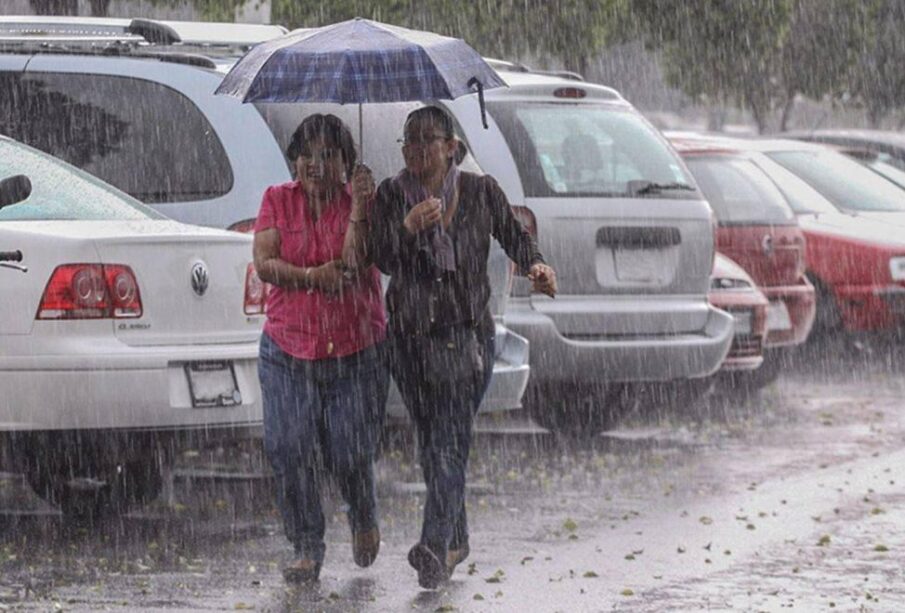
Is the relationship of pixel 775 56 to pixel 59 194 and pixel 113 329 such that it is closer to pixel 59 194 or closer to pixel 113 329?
pixel 59 194

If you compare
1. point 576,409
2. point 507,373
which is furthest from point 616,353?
point 507,373

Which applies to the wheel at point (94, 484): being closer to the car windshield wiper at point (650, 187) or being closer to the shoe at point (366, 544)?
the shoe at point (366, 544)

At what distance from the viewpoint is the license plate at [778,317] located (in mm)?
13797

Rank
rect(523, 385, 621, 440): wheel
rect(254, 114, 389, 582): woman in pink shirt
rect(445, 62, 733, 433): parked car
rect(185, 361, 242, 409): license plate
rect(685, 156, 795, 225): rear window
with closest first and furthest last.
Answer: rect(254, 114, 389, 582): woman in pink shirt
rect(185, 361, 242, 409): license plate
rect(445, 62, 733, 433): parked car
rect(523, 385, 621, 440): wheel
rect(685, 156, 795, 225): rear window

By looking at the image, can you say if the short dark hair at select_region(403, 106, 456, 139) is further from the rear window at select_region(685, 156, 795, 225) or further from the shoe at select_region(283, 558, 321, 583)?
the rear window at select_region(685, 156, 795, 225)

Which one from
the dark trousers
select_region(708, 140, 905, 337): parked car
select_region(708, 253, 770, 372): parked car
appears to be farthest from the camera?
select_region(708, 140, 905, 337): parked car

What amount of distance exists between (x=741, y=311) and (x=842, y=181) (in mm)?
4041

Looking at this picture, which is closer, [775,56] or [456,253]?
[456,253]

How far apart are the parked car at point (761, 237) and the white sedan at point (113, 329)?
5827 millimetres

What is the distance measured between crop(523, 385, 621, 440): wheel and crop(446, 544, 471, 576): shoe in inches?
168

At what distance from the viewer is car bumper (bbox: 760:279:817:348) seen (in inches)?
543

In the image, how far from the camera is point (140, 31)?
35.4 ft

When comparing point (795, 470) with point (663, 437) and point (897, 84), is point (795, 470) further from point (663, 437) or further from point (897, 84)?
point (897, 84)

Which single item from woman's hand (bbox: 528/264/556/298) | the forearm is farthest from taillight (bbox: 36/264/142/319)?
woman's hand (bbox: 528/264/556/298)
